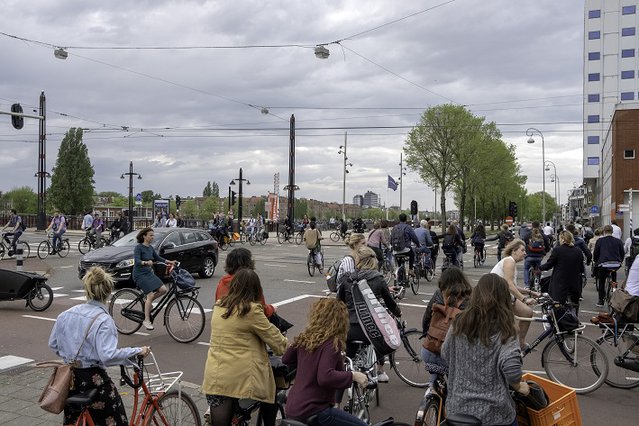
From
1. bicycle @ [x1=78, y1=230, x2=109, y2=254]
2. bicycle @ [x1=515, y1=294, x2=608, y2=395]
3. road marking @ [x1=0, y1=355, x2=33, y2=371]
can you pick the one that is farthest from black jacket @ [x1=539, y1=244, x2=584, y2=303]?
bicycle @ [x1=78, y1=230, x2=109, y2=254]

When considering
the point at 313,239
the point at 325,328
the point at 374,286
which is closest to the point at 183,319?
the point at 374,286

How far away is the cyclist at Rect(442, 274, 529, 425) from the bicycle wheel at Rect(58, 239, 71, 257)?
73.6ft

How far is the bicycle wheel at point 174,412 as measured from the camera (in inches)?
166

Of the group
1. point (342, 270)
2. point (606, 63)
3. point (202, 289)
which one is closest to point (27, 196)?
point (606, 63)

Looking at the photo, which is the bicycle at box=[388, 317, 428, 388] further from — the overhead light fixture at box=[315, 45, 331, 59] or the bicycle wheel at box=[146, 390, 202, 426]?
the overhead light fixture at box=[315, 45, 331, 59]

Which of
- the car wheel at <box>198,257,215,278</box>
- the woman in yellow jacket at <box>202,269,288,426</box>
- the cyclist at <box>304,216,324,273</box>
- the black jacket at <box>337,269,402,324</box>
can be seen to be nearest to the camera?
the woman in yellow jacket at <box>202,269,288,426</box>

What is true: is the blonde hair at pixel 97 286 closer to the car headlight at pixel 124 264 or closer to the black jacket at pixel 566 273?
the black jacket at pixel 566 273

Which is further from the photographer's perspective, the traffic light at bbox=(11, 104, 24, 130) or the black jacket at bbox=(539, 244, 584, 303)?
the traffic light at bbox=(11, 104, 24, 130)

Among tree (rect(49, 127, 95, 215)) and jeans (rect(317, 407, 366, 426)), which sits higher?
tree (rect(49, 127, 95, 215))

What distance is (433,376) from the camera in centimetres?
507

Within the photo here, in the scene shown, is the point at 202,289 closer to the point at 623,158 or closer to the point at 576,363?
the point at 576,363

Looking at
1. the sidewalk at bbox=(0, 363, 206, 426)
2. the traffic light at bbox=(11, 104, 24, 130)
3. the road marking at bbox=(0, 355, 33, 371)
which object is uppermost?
the traffic light at bbox=(11, 104, 24, 130)

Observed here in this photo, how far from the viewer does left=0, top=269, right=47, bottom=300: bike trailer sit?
36.1 feet

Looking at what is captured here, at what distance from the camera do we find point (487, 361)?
3445mm
